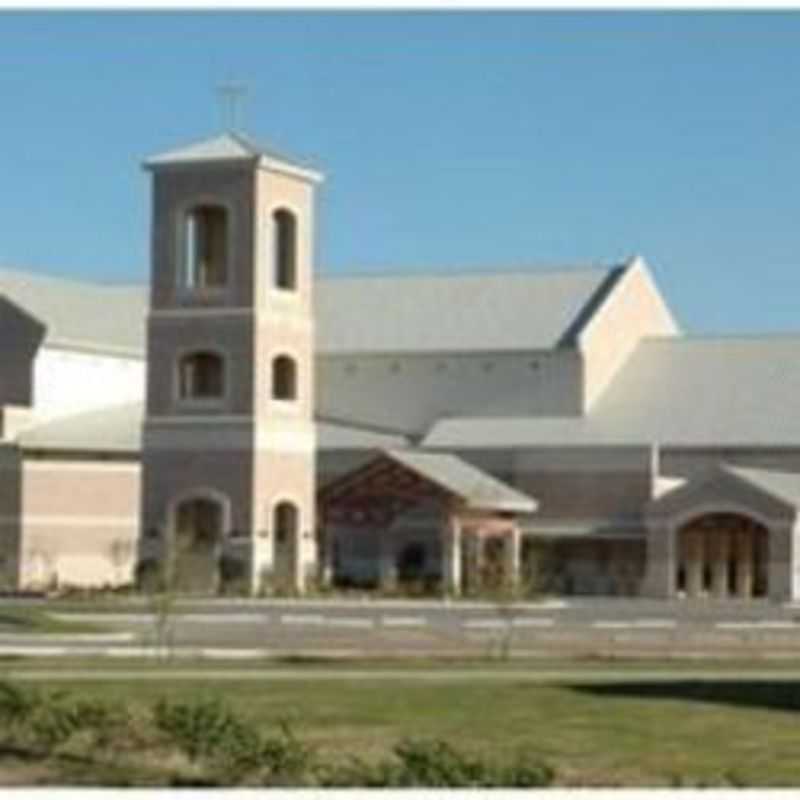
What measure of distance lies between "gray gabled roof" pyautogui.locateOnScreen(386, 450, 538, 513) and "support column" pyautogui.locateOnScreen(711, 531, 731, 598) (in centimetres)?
736

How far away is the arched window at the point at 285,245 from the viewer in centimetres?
7681

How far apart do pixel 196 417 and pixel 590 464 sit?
15917mm

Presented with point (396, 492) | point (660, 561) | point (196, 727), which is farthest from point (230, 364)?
point (196, 727)

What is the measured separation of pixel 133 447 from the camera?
87.0m

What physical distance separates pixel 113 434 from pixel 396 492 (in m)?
13.2

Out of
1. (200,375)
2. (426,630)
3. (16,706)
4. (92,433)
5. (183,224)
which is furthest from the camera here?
(92,433)

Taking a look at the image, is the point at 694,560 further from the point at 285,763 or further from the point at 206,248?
the point at 285,763

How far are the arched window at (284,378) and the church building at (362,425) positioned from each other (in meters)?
0.10

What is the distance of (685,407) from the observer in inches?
3479

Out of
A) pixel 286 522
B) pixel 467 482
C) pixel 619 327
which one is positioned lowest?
pixel 286 522

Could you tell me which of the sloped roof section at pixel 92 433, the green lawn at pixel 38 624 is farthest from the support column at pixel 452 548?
the green lawn at pixel 38 624

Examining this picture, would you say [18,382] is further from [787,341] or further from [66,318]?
[787,341]

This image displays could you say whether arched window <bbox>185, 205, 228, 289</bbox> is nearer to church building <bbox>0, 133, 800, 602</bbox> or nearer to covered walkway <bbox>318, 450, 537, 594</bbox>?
church building <bbox>0, 133, 800, 602</bbox>

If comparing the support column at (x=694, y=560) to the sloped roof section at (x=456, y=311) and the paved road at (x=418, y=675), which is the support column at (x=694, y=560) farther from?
the paved road at (x=418, y=675)
